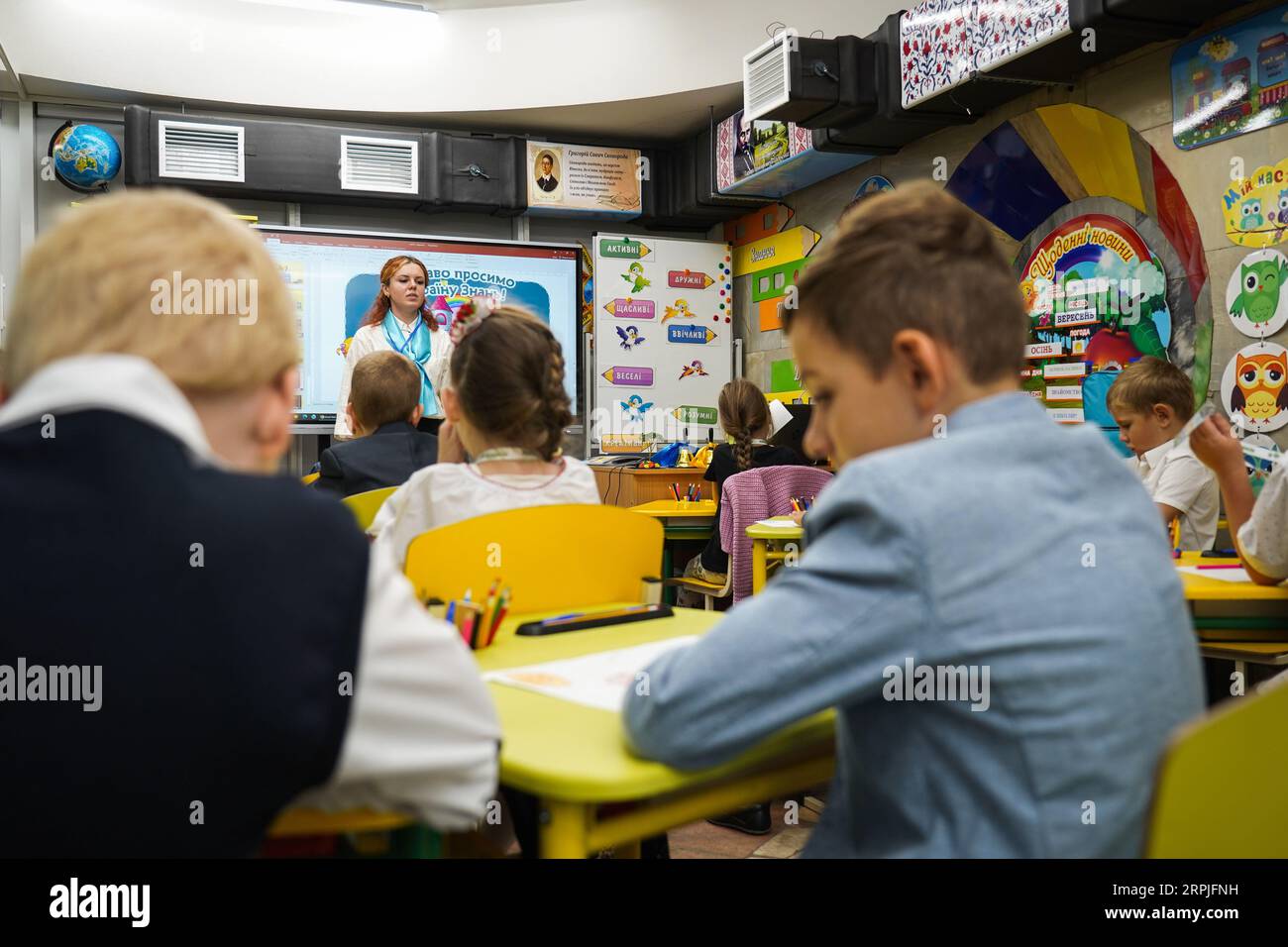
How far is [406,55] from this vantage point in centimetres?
667

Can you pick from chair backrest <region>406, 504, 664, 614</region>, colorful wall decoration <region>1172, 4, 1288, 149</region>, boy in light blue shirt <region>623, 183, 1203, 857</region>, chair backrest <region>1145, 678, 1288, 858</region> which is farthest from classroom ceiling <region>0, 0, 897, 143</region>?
chair backrest <region>1145, 678, 1288, 858</region>

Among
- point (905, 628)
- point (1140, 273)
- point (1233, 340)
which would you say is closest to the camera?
point (905, 628)

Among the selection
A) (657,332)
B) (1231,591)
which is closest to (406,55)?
(657,332)

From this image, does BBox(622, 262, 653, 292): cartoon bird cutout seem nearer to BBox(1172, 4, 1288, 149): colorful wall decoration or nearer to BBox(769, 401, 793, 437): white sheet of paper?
BBox(769, 401, 793, 437): white sheet of paper

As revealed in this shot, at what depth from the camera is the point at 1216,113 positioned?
3848 mm

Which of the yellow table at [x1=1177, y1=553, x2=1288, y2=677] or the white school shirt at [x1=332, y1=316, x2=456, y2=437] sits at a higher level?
the white school shirt at [x1=332, y1=316, x2=456, y2=437]

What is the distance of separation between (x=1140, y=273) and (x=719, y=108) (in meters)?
3.40

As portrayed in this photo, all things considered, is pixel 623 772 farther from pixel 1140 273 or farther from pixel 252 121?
pixel 252 121

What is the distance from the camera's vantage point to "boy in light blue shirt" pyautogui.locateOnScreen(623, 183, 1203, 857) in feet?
2.66

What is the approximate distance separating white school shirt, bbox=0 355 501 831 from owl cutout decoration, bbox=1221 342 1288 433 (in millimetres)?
3744

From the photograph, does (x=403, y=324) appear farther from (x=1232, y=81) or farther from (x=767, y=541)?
(x=1232, y=81)

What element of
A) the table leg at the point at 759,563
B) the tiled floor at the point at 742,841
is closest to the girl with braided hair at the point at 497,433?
the tiled floor at the point at 742,841

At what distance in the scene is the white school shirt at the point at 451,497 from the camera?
1.90 metres
